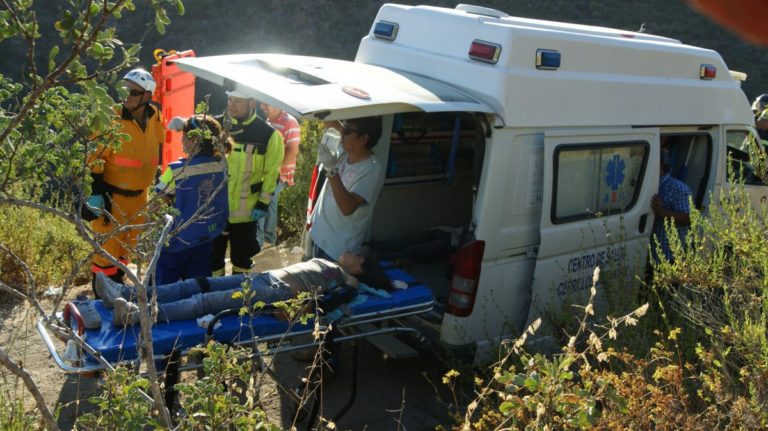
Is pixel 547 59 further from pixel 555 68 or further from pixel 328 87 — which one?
pixel 328 87

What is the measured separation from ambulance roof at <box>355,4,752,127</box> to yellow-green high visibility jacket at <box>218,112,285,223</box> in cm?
95

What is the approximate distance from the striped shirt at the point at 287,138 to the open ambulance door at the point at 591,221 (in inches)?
128

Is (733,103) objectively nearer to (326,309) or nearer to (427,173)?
(427,173)

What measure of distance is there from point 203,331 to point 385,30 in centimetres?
267

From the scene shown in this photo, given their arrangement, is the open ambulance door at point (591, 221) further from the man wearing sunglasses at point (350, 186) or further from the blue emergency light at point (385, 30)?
the blue emergency light at point (385, 30)

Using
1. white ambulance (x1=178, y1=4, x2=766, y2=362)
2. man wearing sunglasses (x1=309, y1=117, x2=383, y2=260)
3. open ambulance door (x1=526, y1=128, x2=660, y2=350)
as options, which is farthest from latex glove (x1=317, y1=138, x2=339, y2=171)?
open ambulance door (x1=526, y1=128, x2=660, y2=350)

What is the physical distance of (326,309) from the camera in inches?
185

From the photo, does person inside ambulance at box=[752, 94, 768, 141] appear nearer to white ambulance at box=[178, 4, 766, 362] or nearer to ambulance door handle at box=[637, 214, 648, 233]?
white ambulance at box=[178, 4, 766, 362]

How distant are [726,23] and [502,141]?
4.08m

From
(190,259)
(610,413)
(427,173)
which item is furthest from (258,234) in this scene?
(610,413)

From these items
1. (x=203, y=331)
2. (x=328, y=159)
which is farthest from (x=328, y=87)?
(x=203, y=331)

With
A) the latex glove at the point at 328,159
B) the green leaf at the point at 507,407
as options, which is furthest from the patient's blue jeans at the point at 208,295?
the green leaf at the point at 507,407

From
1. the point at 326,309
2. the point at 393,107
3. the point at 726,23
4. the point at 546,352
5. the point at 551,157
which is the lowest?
the point at 546,352

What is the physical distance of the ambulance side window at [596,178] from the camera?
5.34m
